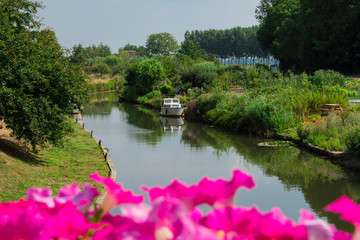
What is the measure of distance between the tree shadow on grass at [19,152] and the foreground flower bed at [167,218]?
40.9 feet

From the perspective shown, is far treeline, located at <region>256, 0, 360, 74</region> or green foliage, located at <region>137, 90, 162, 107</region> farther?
green foliage, located at <region>137, 90, 162, 107</region>

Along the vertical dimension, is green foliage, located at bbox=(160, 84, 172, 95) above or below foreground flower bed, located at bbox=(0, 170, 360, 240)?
below

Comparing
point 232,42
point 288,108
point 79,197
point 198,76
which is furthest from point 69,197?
point 232,42

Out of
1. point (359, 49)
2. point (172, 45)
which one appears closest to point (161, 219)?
point (359, 49)

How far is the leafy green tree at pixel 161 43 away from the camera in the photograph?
140 metres

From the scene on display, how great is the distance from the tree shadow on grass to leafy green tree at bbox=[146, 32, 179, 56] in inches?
4984

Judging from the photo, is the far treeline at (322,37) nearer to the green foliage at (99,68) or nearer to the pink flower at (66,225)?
→ the green foliage at (99,68)

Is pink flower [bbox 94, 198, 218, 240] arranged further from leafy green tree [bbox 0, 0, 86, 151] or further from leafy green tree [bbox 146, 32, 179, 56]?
leafy green tree [bbox 146, 32, 179, 56]

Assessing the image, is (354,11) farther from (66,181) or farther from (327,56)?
(66,181)

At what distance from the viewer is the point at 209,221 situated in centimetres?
114

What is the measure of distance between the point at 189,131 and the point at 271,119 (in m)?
6.49

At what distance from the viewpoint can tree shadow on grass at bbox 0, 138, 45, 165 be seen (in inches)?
518

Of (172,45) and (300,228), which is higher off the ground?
(172,45)

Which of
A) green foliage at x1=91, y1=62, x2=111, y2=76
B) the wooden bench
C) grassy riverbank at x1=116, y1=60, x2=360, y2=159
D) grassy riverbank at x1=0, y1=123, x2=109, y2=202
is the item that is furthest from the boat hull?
green foliage at x1=91, y1=62, x2=111, y2=76
